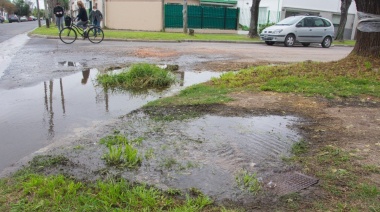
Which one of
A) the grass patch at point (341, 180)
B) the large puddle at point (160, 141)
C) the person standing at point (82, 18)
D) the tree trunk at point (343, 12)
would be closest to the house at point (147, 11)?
the tree trunk at point (343, 12)

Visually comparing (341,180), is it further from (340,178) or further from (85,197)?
→ (85,197)

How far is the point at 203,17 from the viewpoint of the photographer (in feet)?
90.4

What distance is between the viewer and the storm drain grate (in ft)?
9.71

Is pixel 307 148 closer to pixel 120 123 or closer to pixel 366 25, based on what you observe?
pixel 120 123

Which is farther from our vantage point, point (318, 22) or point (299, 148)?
point (318, 22)

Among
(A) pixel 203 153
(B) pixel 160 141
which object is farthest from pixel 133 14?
(A) pixel 203 153

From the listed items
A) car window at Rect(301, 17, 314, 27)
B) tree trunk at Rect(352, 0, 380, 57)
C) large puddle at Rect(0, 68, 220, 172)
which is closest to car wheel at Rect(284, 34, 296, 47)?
car window at Rect(301, 17, 314, 27)

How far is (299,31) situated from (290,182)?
55.5 feet

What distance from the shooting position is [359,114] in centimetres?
513

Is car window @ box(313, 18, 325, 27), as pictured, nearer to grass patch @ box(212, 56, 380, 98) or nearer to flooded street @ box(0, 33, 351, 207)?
grass patch @ box(212, 56, 380, 98)

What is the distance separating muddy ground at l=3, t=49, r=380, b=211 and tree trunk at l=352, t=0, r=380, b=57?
8.57ft

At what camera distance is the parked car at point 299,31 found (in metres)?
18.2

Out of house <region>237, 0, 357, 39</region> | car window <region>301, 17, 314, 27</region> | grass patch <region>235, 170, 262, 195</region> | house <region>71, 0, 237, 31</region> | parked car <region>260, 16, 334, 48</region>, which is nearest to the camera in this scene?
grass patch <region>235, 170, 262, 195</region>

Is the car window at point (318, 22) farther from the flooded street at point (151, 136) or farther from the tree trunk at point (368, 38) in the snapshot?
the flooded street at point (151, 136)
